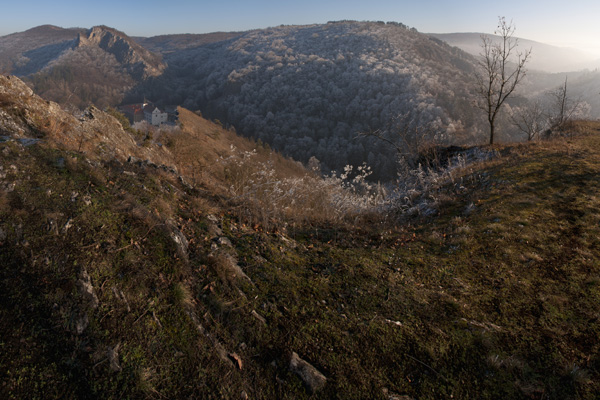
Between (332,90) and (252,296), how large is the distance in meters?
117

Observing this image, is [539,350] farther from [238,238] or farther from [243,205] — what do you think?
[243,205]

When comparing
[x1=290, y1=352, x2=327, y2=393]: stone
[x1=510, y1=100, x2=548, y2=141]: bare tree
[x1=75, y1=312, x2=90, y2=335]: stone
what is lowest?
[x1=290, y1=352, x2=327, y2=393]: stone

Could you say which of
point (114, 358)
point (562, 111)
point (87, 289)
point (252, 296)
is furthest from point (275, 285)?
point (562, 111)

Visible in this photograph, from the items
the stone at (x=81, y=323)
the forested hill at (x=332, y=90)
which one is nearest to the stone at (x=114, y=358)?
the stone at (x=81, y=323)

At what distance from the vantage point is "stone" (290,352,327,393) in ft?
9.10

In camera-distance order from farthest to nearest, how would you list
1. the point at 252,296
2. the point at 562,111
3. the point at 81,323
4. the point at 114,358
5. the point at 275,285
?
1. the point at 562,111
2. the point at 275,285
3. the point at 252,296
4. the point at 81,323
5. the point at 114,358

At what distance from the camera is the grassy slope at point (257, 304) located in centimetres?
258

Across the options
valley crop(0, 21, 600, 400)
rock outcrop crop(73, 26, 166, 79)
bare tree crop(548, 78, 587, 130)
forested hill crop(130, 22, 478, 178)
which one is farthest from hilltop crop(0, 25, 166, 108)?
valley crop(0, 21, 600, 400)

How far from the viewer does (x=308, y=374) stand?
112 inches

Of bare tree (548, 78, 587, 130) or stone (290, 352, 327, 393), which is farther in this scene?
bare tree (548, 78, 587, 130)

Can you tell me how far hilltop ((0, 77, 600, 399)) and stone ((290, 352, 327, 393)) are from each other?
22 millimetres

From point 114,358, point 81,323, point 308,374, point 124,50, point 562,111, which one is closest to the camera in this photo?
point 114,358

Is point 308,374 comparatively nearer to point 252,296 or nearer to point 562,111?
point 252,296

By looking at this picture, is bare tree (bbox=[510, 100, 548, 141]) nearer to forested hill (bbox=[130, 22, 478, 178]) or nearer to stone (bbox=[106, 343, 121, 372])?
stone (bbox=[106, 343, 121, 372])
